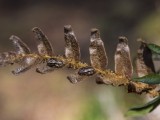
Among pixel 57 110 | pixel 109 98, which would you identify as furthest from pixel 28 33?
pixel 109 98

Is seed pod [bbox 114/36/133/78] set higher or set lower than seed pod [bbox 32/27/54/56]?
lower

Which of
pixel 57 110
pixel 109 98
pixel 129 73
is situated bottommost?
pixel 57 110

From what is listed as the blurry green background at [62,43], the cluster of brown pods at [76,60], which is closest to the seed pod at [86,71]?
the cluster of brown pods at [76,60]

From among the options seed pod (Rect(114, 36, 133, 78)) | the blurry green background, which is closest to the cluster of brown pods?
seed pod (Rect(114, 36, 133, 78))

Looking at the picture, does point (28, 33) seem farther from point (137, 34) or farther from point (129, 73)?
point (129, 73)

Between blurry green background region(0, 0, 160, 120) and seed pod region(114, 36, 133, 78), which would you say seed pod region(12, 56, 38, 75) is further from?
blurry green background region(0, 0, 160, 120)

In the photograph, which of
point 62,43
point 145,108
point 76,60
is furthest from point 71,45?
point 62,43
